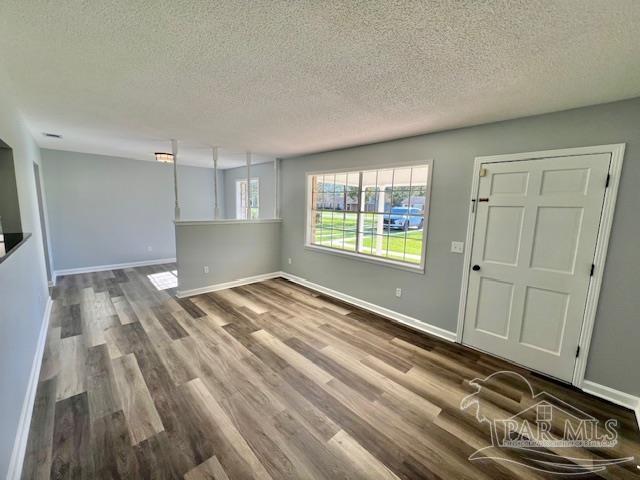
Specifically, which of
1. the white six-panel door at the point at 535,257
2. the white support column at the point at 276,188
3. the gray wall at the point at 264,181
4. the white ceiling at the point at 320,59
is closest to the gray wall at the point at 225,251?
the white support column at the point at 276,188

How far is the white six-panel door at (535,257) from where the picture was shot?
2.22 meters

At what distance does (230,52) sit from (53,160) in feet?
19.0

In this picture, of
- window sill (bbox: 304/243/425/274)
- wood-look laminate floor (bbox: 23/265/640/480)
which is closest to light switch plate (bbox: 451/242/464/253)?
window sill (bbox: 304/243/425/274)

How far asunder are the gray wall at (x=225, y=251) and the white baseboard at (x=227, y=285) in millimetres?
56

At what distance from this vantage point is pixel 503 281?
2654 millimetres

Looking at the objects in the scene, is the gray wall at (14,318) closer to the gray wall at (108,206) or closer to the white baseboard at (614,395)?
the gray wall at (108,206)

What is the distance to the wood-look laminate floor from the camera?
1.56 m

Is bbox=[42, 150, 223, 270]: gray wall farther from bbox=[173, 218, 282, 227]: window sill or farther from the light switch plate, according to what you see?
the light switch plate

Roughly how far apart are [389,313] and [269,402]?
2146 mm

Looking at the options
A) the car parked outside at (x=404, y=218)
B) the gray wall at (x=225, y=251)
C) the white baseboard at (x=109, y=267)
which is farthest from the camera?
the white baseboard at (x=109, y=267)

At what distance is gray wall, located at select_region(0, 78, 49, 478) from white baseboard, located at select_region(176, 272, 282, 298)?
1.70 m

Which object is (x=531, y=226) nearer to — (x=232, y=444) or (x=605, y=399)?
(x=605, y=399)

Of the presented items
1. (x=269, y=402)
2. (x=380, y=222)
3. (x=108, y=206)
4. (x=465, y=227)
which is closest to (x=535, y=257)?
(x=465, y=227)

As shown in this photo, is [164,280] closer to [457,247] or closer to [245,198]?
[245,198]
